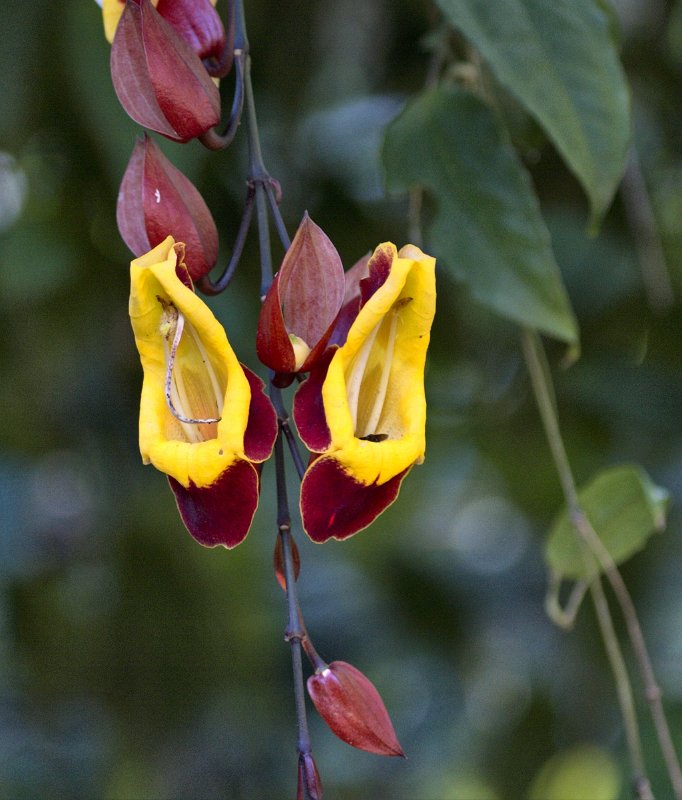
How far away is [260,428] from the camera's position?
19.3 inches

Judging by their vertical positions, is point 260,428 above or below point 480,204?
above

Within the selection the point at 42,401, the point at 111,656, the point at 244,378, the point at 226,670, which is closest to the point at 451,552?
the point at 226,670

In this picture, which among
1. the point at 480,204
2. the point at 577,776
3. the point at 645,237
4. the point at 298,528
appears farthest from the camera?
the point at 577,776

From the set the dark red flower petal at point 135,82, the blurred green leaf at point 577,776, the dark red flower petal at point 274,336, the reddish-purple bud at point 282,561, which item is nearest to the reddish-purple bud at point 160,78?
the dark red flower petal at point 135,82

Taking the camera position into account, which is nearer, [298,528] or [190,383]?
[190,383]

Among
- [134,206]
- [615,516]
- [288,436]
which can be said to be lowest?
[615,516]

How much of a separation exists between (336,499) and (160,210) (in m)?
0.17

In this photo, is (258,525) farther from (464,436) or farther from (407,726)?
(407,726)

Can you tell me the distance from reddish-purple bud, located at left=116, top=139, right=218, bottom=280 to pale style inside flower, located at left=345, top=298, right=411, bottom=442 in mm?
93

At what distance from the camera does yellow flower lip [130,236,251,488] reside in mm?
476

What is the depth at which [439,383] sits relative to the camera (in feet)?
4.45

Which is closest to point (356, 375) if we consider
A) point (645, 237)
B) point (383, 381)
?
point (383, 381)

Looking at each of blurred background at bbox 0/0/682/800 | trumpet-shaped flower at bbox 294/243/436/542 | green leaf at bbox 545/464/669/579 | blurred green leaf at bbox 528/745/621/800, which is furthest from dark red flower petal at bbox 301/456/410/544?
blurred green leaf at bbox 528/745/621/800

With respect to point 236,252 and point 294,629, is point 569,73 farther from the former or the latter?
point 294,629
